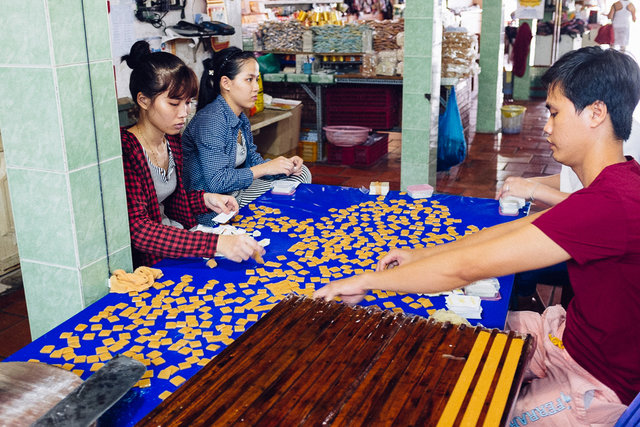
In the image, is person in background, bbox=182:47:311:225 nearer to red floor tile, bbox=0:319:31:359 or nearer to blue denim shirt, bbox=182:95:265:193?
blue denim shirt, bbox=182:95:265:193

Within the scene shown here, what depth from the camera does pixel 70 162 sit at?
208 cm

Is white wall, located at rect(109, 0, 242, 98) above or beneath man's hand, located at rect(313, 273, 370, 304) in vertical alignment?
above

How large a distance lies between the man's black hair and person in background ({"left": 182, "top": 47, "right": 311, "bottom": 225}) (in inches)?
83.2

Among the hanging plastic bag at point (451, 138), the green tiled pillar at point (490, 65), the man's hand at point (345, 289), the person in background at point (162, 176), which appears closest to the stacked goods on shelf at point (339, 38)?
the hanging plastic bag at point (451, 138)

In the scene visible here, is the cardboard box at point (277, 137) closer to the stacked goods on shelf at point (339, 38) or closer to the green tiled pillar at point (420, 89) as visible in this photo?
the stacked goods on shelf at point (339, 38)

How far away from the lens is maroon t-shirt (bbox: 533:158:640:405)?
1665 mm

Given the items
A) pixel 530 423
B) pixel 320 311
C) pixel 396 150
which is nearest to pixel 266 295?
pixel 320 311

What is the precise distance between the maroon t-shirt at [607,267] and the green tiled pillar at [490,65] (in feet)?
25.4

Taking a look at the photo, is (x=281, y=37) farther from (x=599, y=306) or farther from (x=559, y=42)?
(x=559, y=42)

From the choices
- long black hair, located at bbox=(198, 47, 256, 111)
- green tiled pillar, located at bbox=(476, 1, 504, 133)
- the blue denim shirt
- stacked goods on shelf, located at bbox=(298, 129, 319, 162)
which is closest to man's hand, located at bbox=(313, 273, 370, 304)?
the blue denim shirt

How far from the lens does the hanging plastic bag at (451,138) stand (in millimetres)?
6688

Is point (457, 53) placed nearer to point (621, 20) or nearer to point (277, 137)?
point (277, 137)

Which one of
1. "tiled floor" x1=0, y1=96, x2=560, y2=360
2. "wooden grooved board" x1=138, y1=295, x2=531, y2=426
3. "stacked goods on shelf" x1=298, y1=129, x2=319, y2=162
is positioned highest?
"wooden grooved board" x1=138, y1=295, x2=531, y2=426

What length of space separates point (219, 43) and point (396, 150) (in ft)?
8.95
